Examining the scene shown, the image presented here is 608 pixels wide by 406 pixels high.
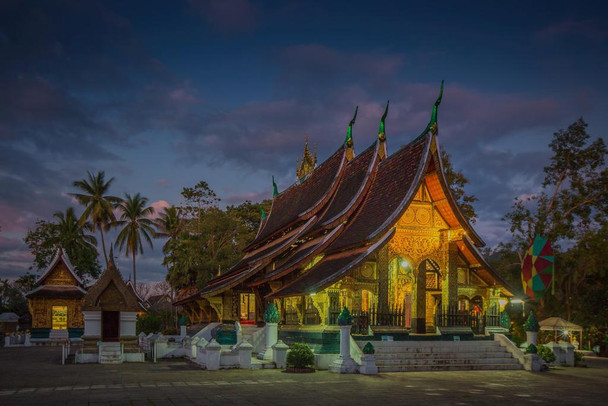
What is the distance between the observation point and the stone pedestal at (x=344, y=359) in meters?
15.2

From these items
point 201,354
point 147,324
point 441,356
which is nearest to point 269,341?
point 201,354

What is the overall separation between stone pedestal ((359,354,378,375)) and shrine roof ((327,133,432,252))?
11.4 ft

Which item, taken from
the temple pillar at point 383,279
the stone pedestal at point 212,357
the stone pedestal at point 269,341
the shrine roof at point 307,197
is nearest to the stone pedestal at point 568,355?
the temple pillar at point 383,279

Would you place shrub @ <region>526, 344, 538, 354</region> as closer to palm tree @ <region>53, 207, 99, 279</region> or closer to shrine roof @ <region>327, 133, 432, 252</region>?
shrine roof @ <region>327, 133, 432, 252</region>

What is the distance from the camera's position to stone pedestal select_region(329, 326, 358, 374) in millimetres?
Result: 15172

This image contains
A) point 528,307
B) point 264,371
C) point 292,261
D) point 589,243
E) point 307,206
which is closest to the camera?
point 264,371

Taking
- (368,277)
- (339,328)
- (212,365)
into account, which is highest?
(368,277)

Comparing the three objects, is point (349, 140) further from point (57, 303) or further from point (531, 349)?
point (57, 303)

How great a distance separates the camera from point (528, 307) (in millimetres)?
36062

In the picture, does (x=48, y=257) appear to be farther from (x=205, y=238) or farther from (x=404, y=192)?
(x=404, y=192)

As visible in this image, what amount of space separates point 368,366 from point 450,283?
4.95m

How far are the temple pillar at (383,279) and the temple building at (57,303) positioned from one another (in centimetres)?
2908

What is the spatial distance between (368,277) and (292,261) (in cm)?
397

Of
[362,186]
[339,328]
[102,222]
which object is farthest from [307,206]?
[102,222]
